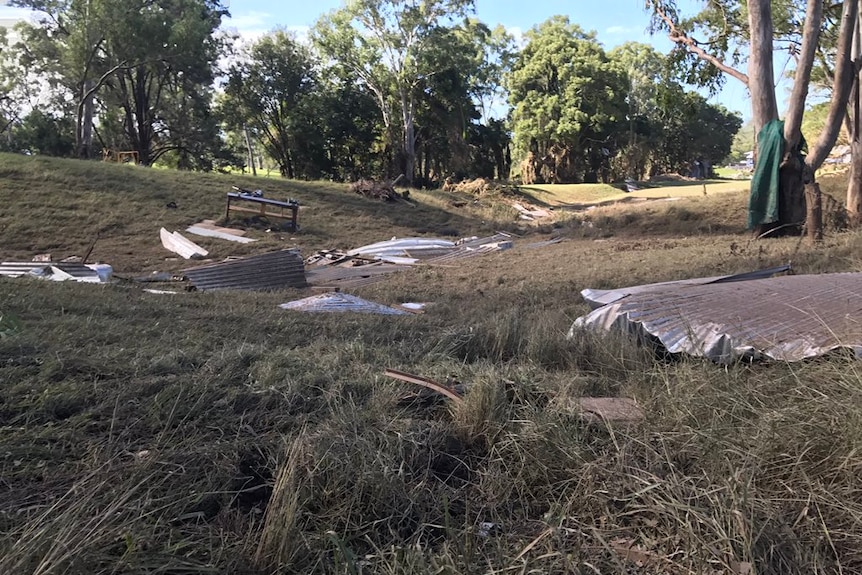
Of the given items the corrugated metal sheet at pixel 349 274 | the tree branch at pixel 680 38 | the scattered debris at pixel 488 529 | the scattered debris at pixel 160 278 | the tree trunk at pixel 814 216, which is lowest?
the corrugated metal sheet at pixel 349 274

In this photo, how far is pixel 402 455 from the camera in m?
2.48

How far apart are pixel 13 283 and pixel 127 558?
19.1 feet

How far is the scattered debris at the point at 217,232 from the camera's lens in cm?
1520

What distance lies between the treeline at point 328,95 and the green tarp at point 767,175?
18.2 metres

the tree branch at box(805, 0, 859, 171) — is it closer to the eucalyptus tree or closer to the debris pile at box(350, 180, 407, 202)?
the debris pile at box(350, 180, 407, 202)

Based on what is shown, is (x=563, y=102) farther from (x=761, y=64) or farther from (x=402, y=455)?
(x=402, y=455)

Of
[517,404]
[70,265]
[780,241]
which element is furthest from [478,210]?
[517,404]

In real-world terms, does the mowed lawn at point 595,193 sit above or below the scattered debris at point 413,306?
above

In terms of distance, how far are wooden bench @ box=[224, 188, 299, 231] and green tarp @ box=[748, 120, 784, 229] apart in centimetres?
1126

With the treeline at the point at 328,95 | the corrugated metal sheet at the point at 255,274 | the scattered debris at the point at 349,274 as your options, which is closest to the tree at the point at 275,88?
the treeline at the point at 328,95

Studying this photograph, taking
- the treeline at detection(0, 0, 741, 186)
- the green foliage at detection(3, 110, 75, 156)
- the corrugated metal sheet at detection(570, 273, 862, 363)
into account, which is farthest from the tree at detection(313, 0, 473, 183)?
the corrugated metal sheet at detection(570, 273, 862, 363)

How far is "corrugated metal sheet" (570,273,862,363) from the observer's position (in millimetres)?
3359

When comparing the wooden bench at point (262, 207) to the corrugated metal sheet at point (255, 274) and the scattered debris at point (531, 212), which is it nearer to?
the corrugated metal sheet at point (255, 274)

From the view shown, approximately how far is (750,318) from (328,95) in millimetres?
34483
